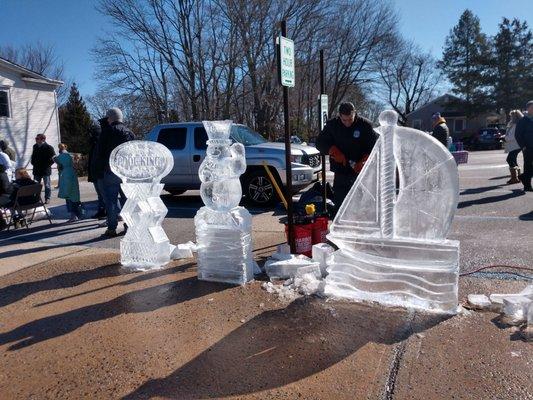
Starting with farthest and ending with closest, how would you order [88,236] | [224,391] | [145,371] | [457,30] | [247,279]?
1. [457,30]
2. [88,236]
3. [247,279]
4. [145,371]
5. [224,391]

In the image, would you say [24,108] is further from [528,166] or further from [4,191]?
[528,166]

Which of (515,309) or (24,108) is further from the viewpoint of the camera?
(24,108)

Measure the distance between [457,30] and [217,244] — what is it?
54.1 metres

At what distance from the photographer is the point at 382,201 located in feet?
12.6

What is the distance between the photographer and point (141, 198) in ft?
16.8

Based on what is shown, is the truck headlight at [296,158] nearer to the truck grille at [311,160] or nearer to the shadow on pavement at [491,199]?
the truck grille at [311,160]

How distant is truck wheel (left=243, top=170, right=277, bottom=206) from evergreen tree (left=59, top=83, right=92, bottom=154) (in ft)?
93.1

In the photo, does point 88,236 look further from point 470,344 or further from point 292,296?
point 470,344

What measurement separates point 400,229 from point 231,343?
5.62 ft

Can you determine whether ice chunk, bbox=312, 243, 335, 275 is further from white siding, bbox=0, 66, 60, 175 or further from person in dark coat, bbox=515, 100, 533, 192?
white siding, bbox=0, 66, 60, 175

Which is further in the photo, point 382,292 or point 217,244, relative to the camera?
point 217,244

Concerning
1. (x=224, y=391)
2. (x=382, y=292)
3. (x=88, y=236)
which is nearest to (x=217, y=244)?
(x=382, y=292)

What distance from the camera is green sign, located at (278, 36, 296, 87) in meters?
4.57

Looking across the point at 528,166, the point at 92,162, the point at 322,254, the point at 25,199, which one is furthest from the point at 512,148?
the point at 25,199
